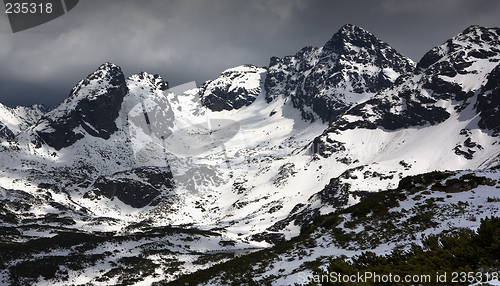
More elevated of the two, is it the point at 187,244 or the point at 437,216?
the point at 437,216

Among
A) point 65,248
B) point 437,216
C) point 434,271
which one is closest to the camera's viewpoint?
point 434,271

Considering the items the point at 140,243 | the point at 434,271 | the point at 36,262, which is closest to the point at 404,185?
the point at 434,271

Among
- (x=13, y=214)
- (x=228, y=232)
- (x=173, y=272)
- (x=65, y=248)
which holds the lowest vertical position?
(x=228, y=232)

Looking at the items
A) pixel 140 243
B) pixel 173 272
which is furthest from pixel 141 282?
pixel 140 243

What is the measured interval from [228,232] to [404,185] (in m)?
159

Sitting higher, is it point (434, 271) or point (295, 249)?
point (434, 271)

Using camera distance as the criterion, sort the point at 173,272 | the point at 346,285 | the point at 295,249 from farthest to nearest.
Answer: the point at 173,272 < the point at 295,249 < the point at 346,285

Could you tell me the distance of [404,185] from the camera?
141 ft

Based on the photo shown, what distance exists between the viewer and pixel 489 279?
9.84m

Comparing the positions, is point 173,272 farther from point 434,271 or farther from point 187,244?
point 434,271

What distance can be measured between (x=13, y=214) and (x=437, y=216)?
231 m

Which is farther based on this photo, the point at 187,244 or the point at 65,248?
the point at 187,244

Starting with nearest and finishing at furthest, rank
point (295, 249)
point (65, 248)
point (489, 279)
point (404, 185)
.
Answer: point (489, 279)
point (295, 249)
point (404, 185)
point (65, 248)

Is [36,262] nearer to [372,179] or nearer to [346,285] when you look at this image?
[346,285]
